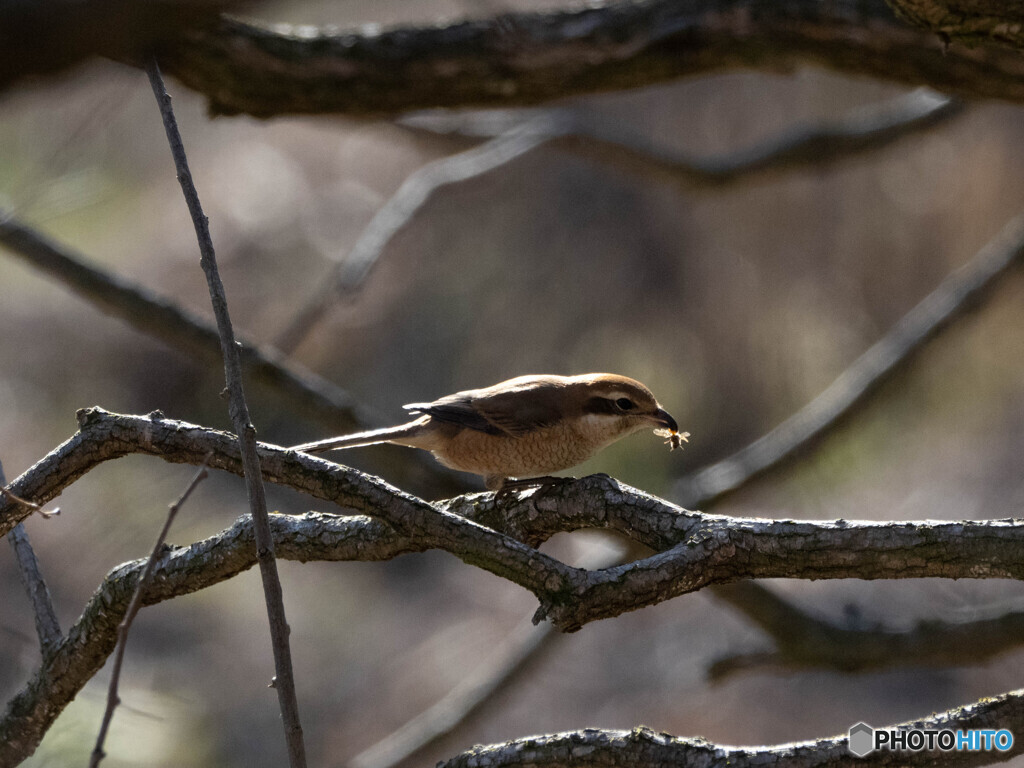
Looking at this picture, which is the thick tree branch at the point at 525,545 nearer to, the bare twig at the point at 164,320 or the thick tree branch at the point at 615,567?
the thick tree branch at the point at 615,567

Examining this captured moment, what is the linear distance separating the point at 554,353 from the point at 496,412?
24.1 ft

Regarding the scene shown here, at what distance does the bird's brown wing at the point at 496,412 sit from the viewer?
3.08 m

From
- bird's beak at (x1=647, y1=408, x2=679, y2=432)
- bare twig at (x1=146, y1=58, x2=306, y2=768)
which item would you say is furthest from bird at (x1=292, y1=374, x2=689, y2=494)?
bare twig at (x1=146, y1=58, x2=306, y2=768)

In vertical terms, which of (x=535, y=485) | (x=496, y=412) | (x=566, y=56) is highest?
(x=566, y=56)

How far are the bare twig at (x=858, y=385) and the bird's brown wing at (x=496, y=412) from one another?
5.34 ft

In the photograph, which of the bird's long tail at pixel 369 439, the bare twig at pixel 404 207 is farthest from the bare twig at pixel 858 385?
the bare twig at pixel 404 207

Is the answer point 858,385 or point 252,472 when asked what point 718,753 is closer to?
point 252,472

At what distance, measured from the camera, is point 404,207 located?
184 inches

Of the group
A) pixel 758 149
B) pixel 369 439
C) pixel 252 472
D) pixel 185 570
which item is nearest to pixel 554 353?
pixel 758 149

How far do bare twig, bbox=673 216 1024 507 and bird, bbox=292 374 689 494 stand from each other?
5.00 ft

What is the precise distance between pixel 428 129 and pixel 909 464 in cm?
717

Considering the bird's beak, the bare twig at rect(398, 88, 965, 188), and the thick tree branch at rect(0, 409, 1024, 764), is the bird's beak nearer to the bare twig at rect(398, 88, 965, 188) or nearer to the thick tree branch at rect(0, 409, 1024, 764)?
the thick tree branch at rect(0, 409, 1024, 764)

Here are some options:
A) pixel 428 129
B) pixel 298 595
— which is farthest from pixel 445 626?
pixel 428 129

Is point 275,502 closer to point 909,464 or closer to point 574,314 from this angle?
point 574,314
